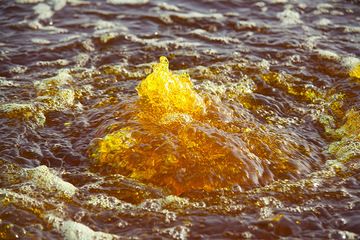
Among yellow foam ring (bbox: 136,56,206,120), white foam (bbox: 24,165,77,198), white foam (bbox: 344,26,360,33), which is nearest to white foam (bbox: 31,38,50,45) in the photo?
yellow foam ring (bbox: 136,56,206,120)

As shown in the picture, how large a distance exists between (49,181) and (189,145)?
3.74ft

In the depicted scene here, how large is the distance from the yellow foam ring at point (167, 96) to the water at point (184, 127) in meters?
0.07

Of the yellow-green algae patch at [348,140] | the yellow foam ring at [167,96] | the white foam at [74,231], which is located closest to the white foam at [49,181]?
A: the white foam at [74,231]

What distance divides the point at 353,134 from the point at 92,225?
2.47 metres

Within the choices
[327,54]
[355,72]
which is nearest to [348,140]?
[355,72]

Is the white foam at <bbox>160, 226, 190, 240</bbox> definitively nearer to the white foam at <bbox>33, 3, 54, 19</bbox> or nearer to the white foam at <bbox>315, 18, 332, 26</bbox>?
the white foam at <bbox>315, 18, 332, 26</bbox>

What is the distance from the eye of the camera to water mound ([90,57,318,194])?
3.63m

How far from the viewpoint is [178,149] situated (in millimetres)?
3789

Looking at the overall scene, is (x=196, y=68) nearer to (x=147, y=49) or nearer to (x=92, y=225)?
(x=147, y=49)

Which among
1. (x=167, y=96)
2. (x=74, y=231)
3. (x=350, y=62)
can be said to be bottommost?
(x=74, y=231)

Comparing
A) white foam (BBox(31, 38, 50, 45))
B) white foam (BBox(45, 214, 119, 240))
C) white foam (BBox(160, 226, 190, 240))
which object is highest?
white foam (BBox(31, 38, 50, 45))

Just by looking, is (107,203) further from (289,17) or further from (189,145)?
(289,17)

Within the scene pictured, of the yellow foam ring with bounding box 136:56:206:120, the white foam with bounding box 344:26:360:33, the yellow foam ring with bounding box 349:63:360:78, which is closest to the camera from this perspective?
the yellow foam ring with bounding box 136:56:206:120

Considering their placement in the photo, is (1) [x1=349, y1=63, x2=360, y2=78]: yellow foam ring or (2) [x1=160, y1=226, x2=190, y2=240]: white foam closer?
(2) [x1=160, y1=226, x2=190, y2=240]: white foam
